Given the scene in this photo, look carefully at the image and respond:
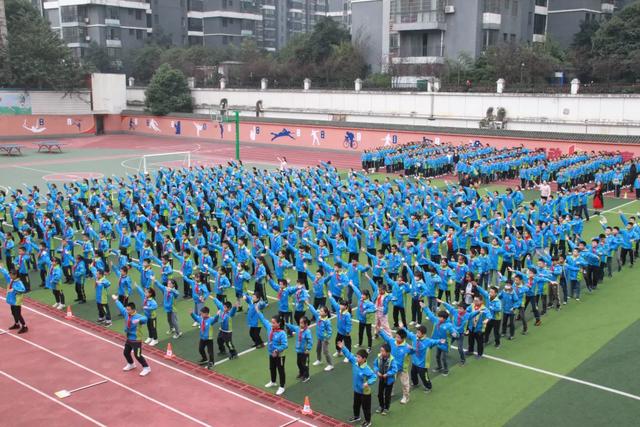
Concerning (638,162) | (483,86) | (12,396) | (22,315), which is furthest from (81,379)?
(483,86)

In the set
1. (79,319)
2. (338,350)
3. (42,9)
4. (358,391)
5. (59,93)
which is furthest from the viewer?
(42,9)

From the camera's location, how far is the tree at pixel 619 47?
41.5m

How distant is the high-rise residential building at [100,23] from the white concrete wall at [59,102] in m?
22.0

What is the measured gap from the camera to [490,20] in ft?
166

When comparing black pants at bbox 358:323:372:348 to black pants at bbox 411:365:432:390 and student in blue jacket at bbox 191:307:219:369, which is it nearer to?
black pants at bbox 411:365:432:390

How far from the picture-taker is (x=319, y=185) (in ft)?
81.9

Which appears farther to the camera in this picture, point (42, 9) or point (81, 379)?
point (42, 9)

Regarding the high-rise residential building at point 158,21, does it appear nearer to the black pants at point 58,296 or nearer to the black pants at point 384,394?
the black pants at point 58,296

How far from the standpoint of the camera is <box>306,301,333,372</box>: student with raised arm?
11.4 m

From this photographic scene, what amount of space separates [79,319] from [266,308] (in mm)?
4316

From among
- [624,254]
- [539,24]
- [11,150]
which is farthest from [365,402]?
[539,24]

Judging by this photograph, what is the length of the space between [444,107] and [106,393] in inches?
1402

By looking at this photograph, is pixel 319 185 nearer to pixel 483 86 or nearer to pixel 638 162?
pixel 638 162

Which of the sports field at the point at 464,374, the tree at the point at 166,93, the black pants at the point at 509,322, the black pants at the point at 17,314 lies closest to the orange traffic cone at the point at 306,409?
the sports field at the point at 464,374
